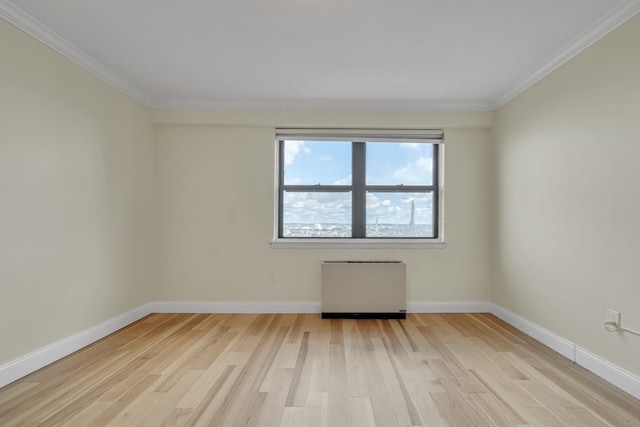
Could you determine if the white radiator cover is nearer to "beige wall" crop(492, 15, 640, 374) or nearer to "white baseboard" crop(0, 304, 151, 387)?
"beige wall" crop(492, 15, 640, 374)

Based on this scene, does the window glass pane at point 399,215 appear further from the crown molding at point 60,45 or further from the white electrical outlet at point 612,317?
the crown molding at point 60,45

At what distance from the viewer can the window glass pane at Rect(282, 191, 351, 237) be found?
392 cm

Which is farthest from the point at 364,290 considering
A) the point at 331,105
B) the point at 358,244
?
the point at 331,105

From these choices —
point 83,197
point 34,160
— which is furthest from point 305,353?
point 34,160

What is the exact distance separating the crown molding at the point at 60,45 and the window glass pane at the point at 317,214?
2051 mm

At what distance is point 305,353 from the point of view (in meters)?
2.60

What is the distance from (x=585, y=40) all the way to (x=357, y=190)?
240cm

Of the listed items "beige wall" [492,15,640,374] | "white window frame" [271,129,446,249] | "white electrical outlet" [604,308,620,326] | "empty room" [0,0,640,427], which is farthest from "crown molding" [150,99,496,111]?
"white electrical outlet" [604,308,620,326]

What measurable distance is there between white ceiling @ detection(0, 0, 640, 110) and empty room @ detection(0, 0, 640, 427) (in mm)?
22

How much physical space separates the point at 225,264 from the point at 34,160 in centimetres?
201

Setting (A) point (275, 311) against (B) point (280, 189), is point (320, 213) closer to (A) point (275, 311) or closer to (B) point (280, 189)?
(B) point (280, 189)

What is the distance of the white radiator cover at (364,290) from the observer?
3.53m

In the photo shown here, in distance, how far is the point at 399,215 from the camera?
3.92 m

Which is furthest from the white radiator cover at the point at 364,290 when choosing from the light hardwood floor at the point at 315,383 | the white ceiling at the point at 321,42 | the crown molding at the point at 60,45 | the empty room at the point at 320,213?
the crown molding at the point at 60,45
